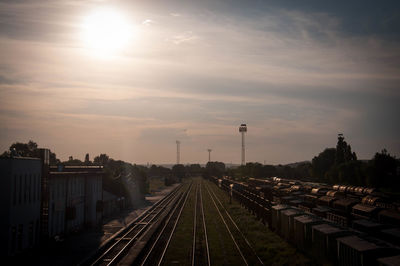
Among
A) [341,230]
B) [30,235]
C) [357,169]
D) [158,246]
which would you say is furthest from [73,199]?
[357,169]

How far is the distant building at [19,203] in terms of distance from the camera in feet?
82.8

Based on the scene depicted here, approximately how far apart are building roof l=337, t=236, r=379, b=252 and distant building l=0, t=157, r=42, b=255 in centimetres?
2144

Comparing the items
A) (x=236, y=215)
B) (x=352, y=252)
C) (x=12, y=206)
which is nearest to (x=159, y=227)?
(x=236, y=215)

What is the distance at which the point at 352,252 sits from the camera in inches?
795

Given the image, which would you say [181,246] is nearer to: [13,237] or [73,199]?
[13,237]

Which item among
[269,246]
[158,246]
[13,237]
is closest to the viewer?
[13,237]

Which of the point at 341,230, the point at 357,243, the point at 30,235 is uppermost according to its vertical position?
the point at 341,230

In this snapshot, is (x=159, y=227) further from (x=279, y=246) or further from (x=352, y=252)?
(x=352, y=252)

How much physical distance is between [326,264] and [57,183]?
2338cm

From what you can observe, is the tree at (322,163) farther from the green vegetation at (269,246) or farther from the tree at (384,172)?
the green vegetation at (269,246)

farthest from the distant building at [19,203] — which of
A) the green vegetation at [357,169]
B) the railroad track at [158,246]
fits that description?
the green vegetation at [357,169]

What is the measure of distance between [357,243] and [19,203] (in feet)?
74.3

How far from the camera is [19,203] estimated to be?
2694 cm

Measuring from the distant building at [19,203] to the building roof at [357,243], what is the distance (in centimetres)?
2144
